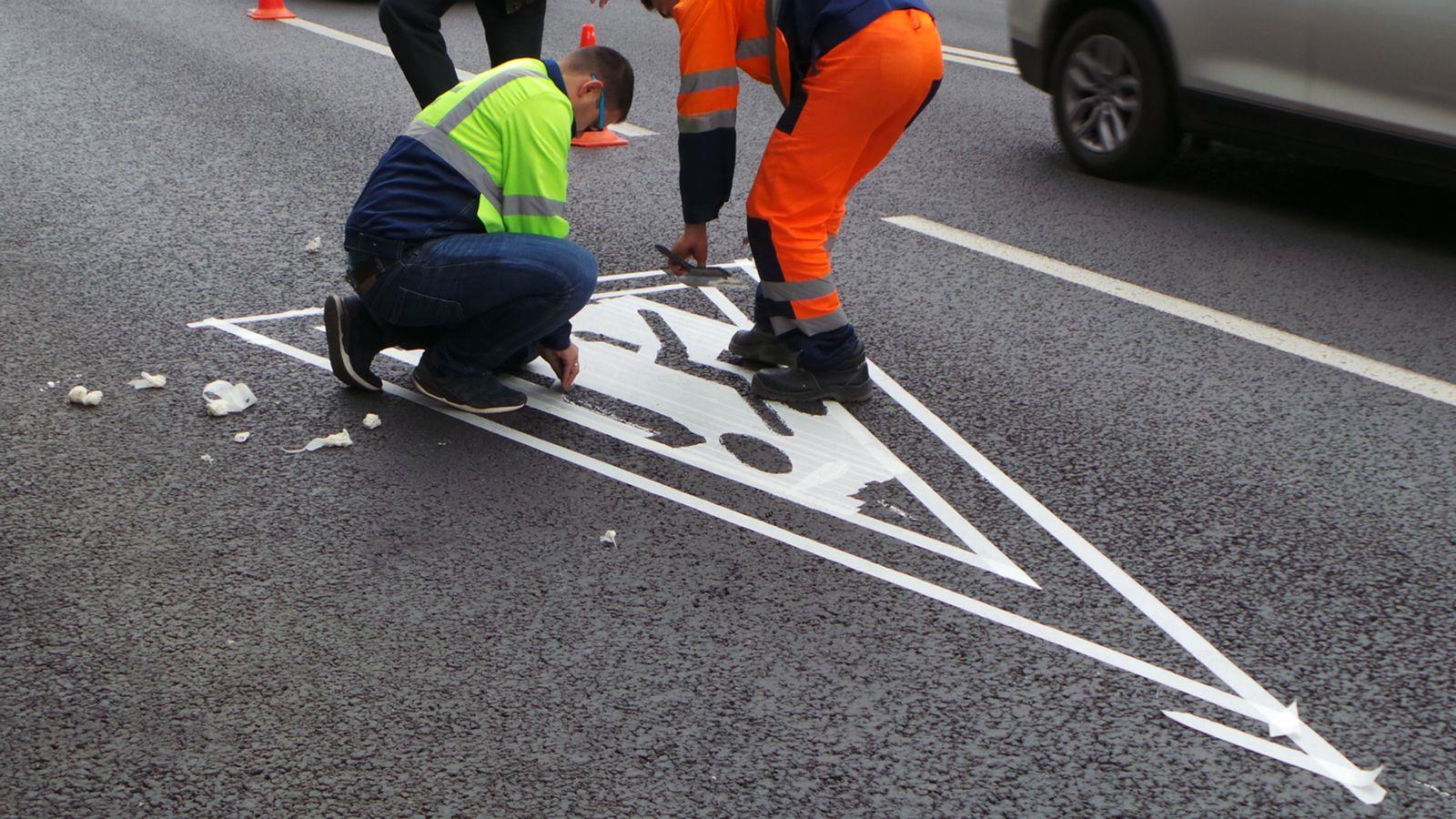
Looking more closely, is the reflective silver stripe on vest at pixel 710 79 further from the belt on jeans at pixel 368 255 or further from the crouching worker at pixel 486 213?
the belt on jeans at pixel 368 255

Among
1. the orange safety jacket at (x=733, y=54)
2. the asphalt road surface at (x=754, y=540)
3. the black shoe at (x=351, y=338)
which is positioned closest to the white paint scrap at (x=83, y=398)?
the asphalt road surface at (x=754, y=540)

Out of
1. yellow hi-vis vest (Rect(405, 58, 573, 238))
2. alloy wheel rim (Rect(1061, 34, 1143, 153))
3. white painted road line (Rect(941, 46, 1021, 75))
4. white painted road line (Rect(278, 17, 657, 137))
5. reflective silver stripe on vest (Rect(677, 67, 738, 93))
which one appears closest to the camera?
yellow hi-vis vest (Rect(405, 58, 573, 238))

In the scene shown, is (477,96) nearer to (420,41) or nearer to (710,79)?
(710,79)

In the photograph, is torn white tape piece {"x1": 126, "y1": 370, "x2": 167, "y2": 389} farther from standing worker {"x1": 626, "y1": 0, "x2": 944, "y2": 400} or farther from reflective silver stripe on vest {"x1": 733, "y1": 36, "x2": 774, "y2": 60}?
reflective silver stripe on vest {"x1": 733, "y1": 36, "x2": 774, "y2": 60}

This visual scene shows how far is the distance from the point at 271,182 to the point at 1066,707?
197 inches

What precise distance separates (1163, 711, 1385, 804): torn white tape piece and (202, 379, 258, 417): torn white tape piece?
9.11 feet

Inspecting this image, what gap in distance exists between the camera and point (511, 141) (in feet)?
13.4

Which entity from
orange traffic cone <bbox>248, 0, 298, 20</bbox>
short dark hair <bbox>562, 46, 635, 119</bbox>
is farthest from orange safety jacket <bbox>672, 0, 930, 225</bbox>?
orange traffic cone <bbox>248, 0, 298, 20</bbox>

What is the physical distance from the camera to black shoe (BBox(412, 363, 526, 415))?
4418mm

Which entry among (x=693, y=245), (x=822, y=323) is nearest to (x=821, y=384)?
(x=822, y=323)

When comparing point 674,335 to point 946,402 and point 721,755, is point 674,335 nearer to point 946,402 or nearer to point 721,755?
point 946,402

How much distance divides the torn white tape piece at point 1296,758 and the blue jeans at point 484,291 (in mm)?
2087

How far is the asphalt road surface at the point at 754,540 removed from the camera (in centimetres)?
287

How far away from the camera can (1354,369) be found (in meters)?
4.93
